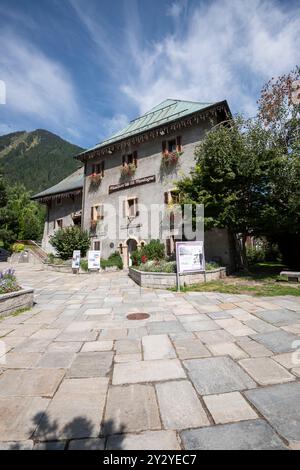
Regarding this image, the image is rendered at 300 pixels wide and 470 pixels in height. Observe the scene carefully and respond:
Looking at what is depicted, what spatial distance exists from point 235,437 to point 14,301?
5.69 meters

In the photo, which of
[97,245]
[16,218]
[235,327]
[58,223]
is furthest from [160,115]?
[16,218]

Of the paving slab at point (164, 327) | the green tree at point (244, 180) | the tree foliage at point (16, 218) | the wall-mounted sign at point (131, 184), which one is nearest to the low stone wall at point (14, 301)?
the paving slab at point (164, 327)

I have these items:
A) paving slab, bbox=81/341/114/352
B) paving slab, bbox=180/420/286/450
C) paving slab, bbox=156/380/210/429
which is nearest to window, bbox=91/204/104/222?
paving slab, bbox=81/341/114/352

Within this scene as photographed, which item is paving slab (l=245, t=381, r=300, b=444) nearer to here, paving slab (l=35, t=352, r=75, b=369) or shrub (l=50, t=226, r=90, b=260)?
paving slab (l=35, t=352, r=75, b=369)

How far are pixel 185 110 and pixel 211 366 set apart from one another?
1821 centimetres

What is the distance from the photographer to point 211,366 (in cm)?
310

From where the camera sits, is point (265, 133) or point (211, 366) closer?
point (211, 366)

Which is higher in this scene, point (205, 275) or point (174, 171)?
point (174, 171)

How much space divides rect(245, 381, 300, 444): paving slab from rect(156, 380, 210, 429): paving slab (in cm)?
57

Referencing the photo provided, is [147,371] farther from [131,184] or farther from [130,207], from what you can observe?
[131,184]

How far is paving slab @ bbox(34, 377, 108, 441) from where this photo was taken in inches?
78.4

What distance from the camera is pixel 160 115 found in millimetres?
20500
